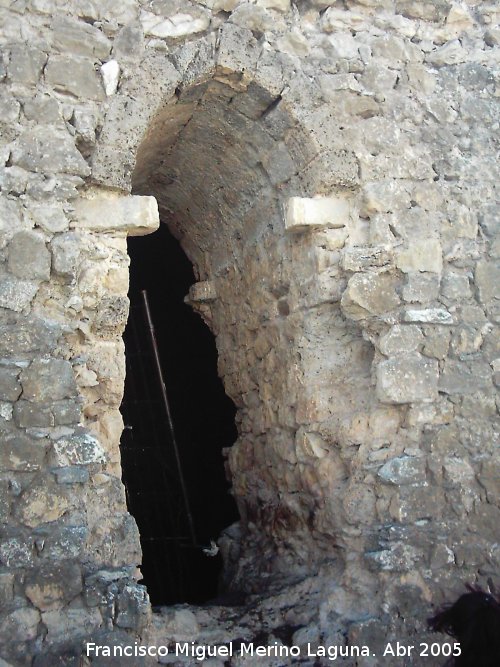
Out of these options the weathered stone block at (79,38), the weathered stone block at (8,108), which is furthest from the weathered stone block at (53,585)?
the weathered stone block at (79,38)

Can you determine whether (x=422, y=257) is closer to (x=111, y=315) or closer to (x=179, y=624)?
(x=111, y=315)

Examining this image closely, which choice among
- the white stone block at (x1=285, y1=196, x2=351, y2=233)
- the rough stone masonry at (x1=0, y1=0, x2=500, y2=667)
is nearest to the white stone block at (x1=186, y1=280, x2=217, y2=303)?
the rough stone masonry at (x1=0, y1=0, x2=500, y2=667)

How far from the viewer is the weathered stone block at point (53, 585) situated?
2.82 metres

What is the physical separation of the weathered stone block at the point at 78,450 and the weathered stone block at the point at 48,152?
1.09 metres

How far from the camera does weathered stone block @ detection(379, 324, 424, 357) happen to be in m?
3.47

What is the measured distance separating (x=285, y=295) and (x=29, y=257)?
1409mm

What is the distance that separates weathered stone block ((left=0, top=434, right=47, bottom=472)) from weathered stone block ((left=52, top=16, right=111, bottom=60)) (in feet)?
5.42

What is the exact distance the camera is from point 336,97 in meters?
3.71

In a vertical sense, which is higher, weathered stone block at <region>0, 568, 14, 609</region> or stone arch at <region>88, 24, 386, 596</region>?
stone arch at <region>88, 24, 386, 596</region>

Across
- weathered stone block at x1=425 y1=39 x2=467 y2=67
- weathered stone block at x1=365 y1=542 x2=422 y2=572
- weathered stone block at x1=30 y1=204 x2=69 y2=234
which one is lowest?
weathered stone block at x1=365 y1=542 x2=422 y2=572

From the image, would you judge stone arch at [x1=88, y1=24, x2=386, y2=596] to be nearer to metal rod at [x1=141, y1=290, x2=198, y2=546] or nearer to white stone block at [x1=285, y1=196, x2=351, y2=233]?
white stone block at [x1=285, y1=196, x2=351, y2=233]

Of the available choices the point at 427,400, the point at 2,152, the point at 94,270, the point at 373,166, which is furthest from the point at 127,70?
the point at 427,400

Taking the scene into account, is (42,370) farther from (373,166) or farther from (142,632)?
(373,166)

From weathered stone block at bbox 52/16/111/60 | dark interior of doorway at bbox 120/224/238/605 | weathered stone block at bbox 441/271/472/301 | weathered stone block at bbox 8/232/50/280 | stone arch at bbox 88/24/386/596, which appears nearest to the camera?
weathered stone block at bbox 8/232/50/280
